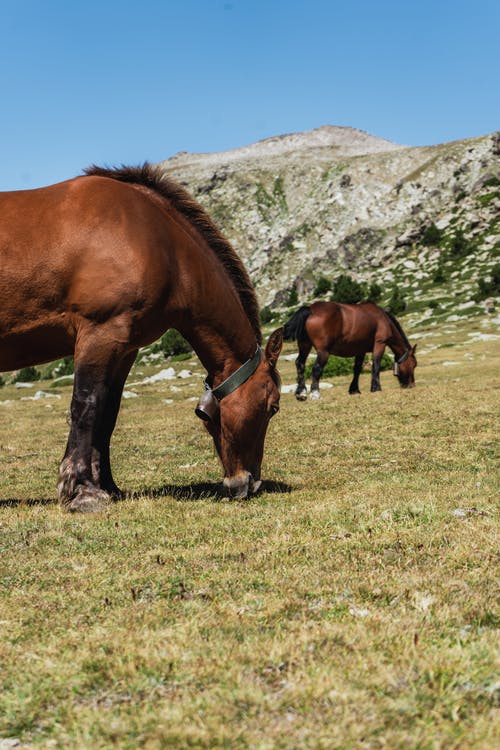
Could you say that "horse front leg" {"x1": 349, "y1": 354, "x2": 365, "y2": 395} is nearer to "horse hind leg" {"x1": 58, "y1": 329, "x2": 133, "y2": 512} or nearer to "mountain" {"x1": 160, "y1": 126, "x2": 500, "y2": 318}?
"horse hind leg" {"x1": 58, "y1": 329, "x2": 133, "y2": 512}

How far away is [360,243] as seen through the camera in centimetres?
9494

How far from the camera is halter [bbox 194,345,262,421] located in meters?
8.15

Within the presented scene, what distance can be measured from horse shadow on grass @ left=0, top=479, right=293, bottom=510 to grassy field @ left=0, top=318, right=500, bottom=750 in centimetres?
6

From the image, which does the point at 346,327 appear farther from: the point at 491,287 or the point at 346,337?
the point at 491,287

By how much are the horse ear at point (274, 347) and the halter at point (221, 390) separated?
214mm

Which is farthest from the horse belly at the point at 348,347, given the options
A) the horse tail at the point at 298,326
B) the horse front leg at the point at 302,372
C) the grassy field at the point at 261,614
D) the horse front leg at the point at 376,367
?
the grassy field at the point at 261,614

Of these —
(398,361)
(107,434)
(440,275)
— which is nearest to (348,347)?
(398,361)

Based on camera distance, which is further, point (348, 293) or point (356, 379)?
point (348, 293)

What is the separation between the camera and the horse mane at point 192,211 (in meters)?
8.80

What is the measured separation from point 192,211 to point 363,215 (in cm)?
9723

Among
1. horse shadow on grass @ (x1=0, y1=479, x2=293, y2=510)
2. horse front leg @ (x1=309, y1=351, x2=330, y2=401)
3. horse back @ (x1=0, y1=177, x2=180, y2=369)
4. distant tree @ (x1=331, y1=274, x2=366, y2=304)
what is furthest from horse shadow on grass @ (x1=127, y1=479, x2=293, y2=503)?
distant tree @ (x1=331, y1=274, x2=366, y2=304)

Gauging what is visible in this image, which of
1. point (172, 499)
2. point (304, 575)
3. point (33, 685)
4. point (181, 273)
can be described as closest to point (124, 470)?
point (172, 499)

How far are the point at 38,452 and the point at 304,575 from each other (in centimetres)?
1088

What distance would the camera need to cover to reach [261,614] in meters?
4.33
